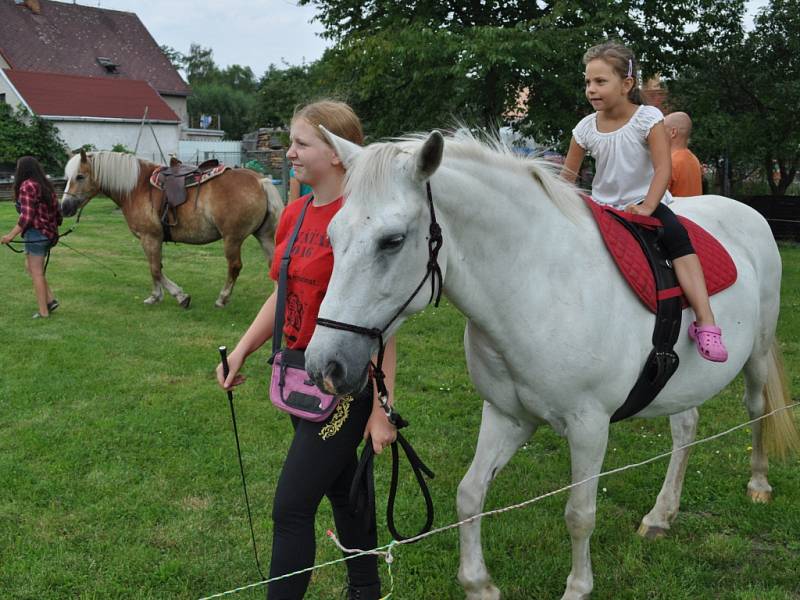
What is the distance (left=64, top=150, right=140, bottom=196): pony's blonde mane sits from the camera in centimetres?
892

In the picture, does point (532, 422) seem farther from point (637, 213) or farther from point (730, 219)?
point (730, 219)

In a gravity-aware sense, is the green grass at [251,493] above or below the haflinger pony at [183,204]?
below

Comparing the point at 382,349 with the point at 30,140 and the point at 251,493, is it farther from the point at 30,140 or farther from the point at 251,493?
the point at 30,140

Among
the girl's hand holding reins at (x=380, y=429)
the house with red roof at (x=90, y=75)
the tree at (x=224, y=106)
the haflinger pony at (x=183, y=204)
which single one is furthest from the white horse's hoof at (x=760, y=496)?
the tree at (x=224, y=106)

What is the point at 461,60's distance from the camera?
13648 mm

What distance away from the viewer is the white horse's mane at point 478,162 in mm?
2004

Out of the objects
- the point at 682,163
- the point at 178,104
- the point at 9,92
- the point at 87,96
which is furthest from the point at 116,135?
the point at 682,163

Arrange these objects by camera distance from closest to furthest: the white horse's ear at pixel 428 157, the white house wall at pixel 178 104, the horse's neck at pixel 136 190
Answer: the white horse's ear at pixel 428 157 < the horse's neck at pixel 136 190 < the white house wall at pixel 178 104

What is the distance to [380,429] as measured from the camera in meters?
2.32

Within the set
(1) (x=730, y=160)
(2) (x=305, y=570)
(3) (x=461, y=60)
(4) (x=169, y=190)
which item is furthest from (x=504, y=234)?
(1) (x=730, y=160)

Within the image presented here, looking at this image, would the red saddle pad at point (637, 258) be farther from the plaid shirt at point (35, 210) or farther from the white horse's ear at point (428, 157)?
the plaid shirt at point (35, 210)

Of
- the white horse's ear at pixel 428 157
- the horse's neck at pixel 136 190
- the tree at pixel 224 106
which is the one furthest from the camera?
the tree at pixel 224 106

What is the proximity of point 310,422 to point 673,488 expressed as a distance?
2210 millimetres

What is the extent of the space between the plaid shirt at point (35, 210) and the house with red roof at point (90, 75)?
86.2 feet
